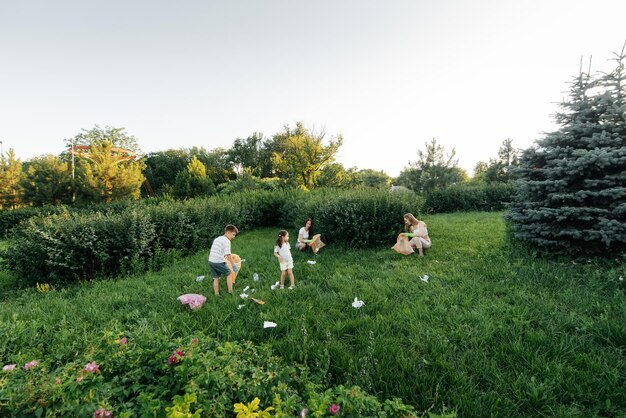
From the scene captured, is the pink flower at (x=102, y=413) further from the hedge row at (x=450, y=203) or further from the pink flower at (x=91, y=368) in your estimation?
the hedge row at (x=450, y=203)

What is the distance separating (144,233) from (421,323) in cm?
742

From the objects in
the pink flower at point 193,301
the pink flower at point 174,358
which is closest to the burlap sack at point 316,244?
the pink flower at point 193,301

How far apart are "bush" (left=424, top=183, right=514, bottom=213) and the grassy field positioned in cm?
1384

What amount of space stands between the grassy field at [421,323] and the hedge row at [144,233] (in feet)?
2.32

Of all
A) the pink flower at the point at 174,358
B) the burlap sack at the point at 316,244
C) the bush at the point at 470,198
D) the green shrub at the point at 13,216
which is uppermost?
the bush at the point at 470,198

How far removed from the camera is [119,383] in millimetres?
2350

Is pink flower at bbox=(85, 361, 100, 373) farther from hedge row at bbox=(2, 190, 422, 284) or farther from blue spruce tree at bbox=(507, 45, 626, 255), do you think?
blue spruce tree at bbox=(507, 45, 626, 255)

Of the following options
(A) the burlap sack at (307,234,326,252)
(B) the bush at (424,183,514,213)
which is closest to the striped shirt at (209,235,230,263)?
(A) the burlap sack at (307,234,326,252)

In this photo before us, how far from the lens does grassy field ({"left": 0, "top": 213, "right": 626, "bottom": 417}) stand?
8.79 ft

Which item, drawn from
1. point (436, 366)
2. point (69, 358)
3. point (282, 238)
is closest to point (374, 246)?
point (282, 238)

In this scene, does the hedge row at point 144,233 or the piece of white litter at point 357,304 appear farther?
the hedge row at point 144,233

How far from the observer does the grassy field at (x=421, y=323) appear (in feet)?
8.79

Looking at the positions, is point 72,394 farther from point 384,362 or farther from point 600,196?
point 600,196

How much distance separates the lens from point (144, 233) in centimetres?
779
